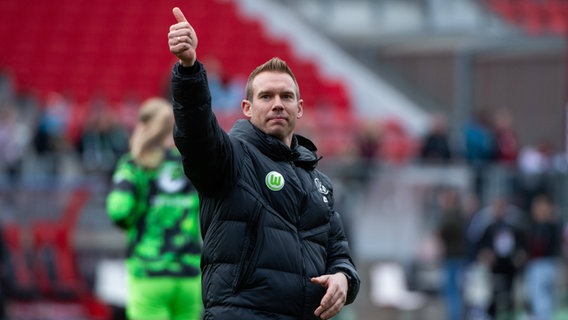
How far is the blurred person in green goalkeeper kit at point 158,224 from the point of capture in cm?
820

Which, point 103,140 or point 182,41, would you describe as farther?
point 103,140

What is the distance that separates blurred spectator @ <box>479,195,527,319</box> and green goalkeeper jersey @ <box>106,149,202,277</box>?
361 inches

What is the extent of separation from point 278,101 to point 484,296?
12350mm

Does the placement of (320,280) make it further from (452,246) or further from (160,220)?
(452,246)

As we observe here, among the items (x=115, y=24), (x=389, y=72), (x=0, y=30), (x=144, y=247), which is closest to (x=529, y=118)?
(x=389, y=72)

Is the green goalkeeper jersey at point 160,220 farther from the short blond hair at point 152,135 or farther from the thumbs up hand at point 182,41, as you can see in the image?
the thumbs up hand at point 182,41

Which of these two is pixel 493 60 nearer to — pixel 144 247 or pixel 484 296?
pixel 484 296

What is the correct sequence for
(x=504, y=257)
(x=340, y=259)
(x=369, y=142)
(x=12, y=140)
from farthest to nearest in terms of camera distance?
(x=369, y=142)
(x=12, y=140)
(x=504, y=257)
(x=340, y=259)

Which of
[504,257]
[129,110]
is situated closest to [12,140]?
[129,110]

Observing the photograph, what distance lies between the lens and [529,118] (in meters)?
26.3

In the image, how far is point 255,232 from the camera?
16.9ft

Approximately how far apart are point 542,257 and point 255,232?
12.7 m

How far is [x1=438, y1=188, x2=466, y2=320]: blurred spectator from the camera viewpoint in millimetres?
16234

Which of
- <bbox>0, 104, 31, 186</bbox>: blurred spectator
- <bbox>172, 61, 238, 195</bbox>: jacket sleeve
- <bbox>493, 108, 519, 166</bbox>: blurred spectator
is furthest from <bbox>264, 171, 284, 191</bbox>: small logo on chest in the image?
<bbox>493, 108, 519, 166</bbox>: blurred spectator
